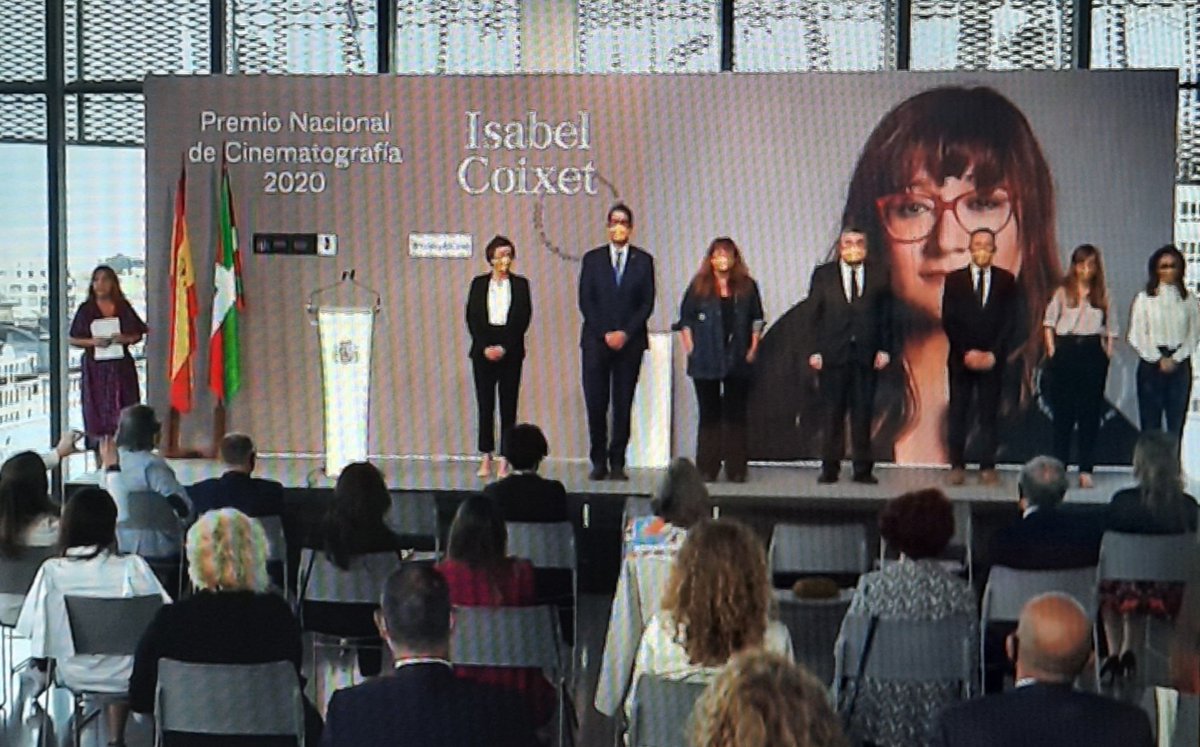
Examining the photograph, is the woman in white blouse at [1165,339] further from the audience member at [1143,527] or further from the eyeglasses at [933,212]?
the audience member at [1143,527]

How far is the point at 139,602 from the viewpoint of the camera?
5.34 meters

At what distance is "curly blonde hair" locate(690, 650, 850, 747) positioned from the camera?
2.88 meters

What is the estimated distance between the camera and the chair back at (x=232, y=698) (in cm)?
459

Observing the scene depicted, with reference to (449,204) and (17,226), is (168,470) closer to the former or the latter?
(449,204)

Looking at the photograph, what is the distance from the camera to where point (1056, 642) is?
3.76m

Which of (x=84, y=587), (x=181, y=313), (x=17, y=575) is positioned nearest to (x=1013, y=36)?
(x=181, y=313)

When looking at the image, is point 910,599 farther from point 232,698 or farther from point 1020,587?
point 232,698

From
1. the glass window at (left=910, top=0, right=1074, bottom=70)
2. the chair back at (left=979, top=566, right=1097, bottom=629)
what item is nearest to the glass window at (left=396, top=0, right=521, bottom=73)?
the glass window at (left=910, top=0, right=1074, bottom=70)

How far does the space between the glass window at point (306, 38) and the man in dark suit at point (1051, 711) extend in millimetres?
8601

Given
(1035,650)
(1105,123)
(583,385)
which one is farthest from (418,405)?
(1035,650)

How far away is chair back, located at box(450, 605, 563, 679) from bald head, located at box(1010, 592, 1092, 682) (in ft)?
6.66

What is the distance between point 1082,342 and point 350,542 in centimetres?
537

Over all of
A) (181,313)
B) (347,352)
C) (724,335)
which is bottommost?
(347,352)

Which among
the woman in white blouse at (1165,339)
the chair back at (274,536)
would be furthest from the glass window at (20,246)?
the woman in white blouse at (1165,339)
